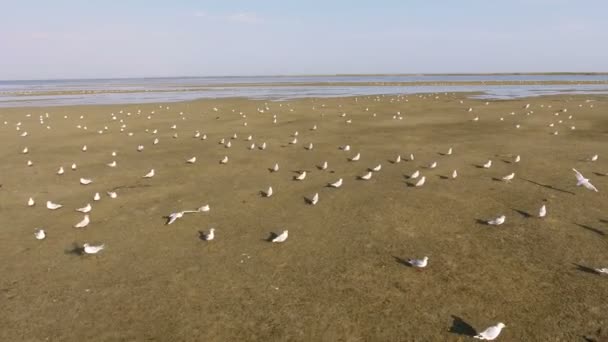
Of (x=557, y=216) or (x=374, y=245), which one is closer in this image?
(x=374, y=245)

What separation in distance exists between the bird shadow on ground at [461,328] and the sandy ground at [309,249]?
29mm

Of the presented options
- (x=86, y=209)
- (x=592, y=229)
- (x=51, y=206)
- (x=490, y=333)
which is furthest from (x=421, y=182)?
(x=51, y=206)

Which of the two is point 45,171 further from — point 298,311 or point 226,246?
point 298,311

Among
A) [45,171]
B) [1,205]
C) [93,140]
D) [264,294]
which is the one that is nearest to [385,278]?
[264,294]

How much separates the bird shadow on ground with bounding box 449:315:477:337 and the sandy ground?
0.10ft

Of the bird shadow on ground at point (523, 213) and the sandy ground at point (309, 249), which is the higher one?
the bird shadow on ground at point (523, 213)

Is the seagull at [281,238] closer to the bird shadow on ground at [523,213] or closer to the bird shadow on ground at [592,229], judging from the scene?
the bird shadow on ground at [523,213]

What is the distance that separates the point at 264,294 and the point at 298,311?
0.97 meters

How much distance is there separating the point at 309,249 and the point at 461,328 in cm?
432

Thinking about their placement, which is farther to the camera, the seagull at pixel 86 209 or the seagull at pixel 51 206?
the seagull at pixel 51 206

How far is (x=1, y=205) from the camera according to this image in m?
14.9

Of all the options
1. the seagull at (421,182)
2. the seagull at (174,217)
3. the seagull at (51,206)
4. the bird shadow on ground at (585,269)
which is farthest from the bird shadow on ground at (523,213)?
the seagull at (51,206)

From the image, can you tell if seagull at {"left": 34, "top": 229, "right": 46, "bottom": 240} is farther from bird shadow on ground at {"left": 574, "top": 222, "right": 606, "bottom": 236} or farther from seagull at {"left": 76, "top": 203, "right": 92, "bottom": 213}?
bird shadow on ground at {"left": 574, "top": 222, "right": 606, "bottom": 236}

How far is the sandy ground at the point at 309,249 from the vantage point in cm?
809
